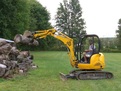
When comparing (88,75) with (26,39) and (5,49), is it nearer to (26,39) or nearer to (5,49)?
(26,39)

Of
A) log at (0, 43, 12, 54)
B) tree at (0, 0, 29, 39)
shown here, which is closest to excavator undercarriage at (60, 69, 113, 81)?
log at (0, 43, 12, 54)

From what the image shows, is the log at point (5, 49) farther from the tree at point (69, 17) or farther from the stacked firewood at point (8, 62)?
the tree at point (69, 17)

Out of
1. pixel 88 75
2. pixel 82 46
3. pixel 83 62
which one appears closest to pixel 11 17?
pixel 82 46

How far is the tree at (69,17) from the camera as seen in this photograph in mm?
96625

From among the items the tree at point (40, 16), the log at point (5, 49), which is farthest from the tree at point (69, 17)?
the log at point (5, 49)

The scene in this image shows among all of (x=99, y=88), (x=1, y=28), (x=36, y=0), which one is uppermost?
(x=36, y=0)

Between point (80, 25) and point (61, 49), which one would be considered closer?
point (61, 49)

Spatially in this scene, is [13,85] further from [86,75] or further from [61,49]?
[61,49]

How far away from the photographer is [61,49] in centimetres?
7938

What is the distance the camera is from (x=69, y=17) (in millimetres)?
98125

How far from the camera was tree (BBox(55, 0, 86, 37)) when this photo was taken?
317 ft

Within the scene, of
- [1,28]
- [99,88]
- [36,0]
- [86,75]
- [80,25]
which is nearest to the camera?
[99,88]

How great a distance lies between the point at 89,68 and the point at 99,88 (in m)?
3.48

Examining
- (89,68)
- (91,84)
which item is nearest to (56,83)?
(91,84)
